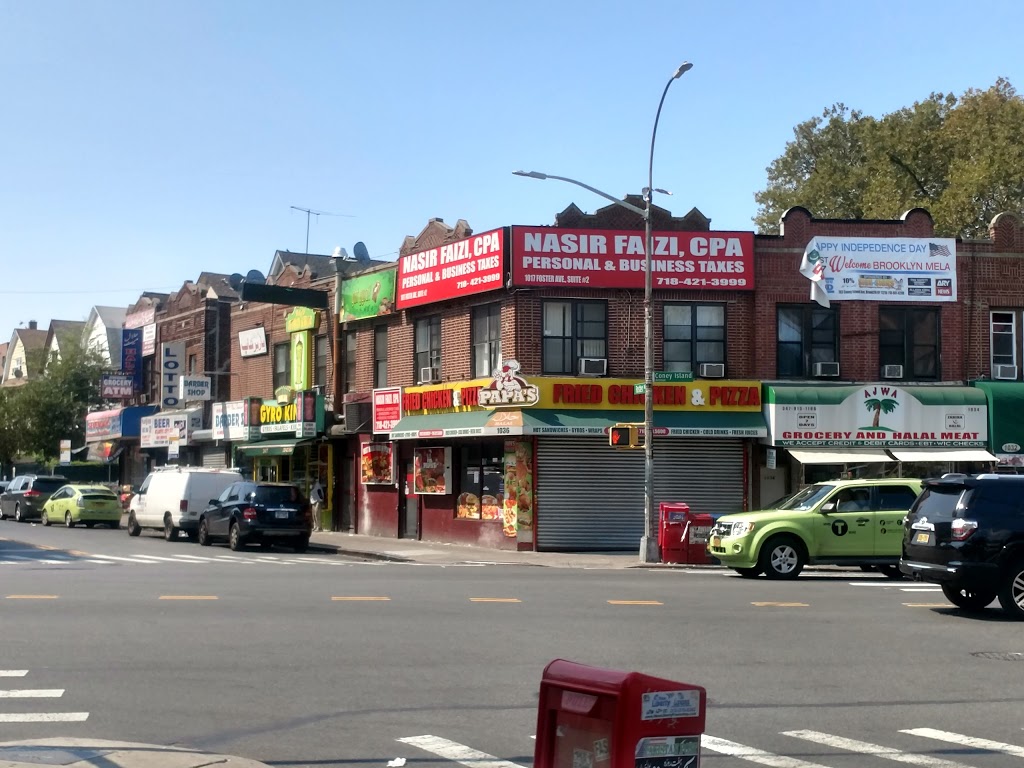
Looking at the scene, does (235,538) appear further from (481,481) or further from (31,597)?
(31,597)

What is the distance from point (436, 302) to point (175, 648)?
72.9 feet

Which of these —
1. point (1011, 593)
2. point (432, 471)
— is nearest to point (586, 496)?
point (432, 471)

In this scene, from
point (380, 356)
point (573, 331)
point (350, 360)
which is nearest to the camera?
point (573, 331)

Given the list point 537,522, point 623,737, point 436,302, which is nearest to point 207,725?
point 623,737

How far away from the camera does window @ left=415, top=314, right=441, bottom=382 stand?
34719 millimetres

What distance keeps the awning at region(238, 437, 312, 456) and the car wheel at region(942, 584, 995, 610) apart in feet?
83.3

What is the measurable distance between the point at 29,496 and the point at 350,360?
16.3 metres

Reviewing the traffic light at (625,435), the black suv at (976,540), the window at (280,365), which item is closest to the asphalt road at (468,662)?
the black suv at (976,540)

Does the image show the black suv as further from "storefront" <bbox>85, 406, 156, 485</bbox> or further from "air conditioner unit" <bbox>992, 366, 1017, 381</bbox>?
"storefront" <bbox>85, 406, 156, 485</bbox>

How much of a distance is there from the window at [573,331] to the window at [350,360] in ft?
31.7

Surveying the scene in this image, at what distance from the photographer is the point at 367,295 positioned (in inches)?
1491

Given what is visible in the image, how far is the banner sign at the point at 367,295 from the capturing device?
120 ft

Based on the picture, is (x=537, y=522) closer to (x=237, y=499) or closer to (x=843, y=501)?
(x=237, y=499)

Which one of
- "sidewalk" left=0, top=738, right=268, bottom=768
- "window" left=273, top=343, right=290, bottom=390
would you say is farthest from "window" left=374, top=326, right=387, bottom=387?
"sidewalk" left=0, top=738, right=268, bottom=768
